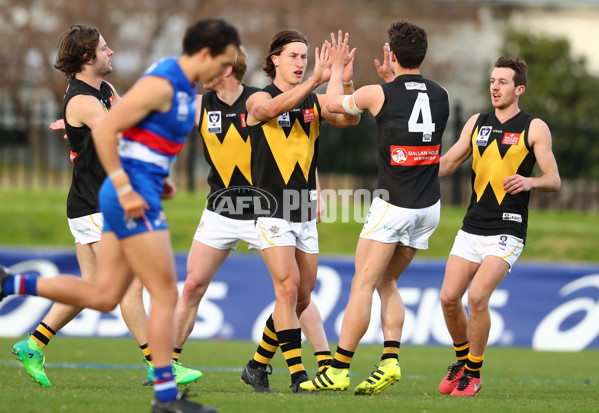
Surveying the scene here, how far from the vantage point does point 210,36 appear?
5.30m

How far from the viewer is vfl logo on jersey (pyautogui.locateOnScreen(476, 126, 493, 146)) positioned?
762cm

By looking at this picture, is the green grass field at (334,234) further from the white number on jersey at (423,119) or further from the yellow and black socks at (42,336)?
the white number on jersey at (423,119)

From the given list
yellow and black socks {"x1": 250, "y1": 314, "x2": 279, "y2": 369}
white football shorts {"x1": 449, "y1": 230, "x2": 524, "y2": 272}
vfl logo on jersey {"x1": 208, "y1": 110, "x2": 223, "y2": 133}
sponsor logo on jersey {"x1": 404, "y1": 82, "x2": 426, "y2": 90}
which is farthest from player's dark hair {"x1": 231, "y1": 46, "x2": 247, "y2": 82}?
white football shorts {"x1": 449, "y1": 230, "x2": 524, "y2": 272}

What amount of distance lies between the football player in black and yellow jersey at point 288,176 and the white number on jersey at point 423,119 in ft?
1.70

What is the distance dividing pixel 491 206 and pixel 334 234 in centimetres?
820

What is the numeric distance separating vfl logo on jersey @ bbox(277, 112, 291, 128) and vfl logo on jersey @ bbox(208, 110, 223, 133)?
0.86m

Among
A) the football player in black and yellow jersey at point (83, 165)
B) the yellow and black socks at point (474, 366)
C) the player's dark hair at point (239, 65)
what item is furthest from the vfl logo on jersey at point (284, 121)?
the yellow and black socks at point (474, 366)

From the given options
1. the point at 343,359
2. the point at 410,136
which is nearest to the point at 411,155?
the point at 410,136

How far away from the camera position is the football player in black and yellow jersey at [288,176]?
6852 mm

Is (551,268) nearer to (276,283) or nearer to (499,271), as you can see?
(499,271)

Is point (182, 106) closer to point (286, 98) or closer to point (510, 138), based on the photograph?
point (286, 98)

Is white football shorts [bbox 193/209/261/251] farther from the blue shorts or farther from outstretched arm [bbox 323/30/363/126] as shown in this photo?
the blue shorts

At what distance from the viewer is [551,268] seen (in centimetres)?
1249

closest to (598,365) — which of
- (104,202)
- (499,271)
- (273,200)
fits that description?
(499,271)
